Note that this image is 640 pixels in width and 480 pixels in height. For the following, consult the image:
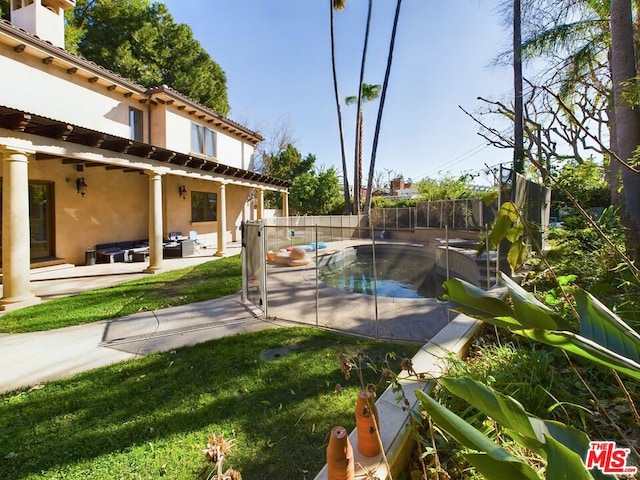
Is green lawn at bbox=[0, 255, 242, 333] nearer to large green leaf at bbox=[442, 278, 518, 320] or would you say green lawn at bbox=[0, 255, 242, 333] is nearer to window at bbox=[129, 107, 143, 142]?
window at bbox=[129, 107, 143, 142]

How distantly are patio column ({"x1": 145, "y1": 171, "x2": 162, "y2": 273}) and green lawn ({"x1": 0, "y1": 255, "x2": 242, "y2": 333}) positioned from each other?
59cm

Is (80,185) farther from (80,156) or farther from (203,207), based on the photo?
(203,207)

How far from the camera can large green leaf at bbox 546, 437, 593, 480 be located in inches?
23.7

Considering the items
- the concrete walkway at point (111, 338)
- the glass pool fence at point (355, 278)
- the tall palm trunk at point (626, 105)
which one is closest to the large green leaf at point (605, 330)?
the glass pool fence at point (355, 278)

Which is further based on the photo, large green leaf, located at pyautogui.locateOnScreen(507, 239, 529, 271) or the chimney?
the chimney

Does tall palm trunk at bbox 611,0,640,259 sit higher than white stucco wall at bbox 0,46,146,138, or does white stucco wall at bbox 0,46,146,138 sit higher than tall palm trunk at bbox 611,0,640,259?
white stucco wall at bbox 0,46,146,138

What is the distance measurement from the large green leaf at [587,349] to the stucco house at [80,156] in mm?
8638

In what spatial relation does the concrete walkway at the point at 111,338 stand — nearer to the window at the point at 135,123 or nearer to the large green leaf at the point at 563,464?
the large green leaf at the point at 563,464

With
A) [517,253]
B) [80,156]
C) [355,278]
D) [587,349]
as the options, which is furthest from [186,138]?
[587,349]

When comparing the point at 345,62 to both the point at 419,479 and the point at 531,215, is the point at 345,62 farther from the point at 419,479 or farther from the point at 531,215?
the point at 419,479

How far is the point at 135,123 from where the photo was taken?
39.9 ft

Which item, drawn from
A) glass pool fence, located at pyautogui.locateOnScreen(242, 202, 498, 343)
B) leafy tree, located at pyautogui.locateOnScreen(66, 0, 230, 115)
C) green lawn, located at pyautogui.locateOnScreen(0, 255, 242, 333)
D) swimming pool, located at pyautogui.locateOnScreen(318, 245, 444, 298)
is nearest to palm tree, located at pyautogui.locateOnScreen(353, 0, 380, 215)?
glass pool fence, located at pyautogui.locateOnScreen(242, 202, 498, 343)

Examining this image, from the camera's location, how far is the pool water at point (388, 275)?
9859 mm

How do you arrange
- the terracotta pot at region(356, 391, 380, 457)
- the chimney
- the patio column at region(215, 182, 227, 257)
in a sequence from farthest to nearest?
the patio column at region(215, 182, 227, 257)
the chimney
the terracotta pot at region(356, 391, 380, 457)
